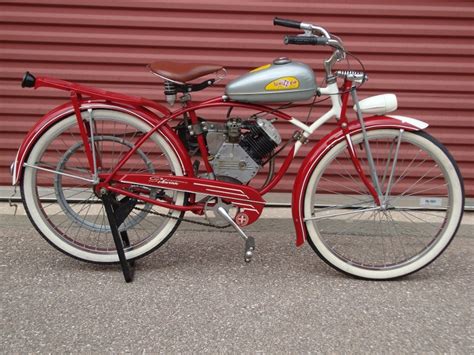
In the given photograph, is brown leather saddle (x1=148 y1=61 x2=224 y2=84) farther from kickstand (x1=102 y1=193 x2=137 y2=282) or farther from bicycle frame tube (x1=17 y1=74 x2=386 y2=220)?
kickstand (x1=102 y1=193 x2=137 y2=282)

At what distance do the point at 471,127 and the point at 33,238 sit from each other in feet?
11.0

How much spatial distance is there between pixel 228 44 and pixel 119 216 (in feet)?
5.42

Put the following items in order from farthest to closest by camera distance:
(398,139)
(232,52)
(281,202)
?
(281,202) → (232,52) → (398,139)

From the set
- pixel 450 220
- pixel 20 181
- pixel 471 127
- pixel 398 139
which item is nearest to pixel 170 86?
pixel 20 181

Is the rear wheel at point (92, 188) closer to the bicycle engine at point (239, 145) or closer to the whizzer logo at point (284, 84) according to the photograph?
the bicycle engine at point (239, 145)

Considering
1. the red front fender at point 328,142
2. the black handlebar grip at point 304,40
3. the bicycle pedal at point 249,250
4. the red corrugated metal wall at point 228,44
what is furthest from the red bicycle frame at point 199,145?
the red corrugated metal wall at point 228,44

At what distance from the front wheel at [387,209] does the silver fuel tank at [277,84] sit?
365 millimetres

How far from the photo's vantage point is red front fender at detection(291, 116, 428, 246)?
8.43ft

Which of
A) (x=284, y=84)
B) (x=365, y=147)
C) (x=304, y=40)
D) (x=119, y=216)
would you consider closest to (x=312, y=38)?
(x=304, y=40)

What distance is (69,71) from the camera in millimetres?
3723

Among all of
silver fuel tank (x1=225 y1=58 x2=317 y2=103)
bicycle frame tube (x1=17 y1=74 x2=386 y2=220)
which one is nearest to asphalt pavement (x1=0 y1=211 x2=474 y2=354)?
bicycle frame tube (x1=17 y1=74 x2=386 y2=220)

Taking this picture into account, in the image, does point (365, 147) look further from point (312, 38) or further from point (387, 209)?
point (312, 38)

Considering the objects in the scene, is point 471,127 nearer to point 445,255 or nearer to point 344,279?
point 445,255

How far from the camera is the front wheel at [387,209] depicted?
2639 mm
